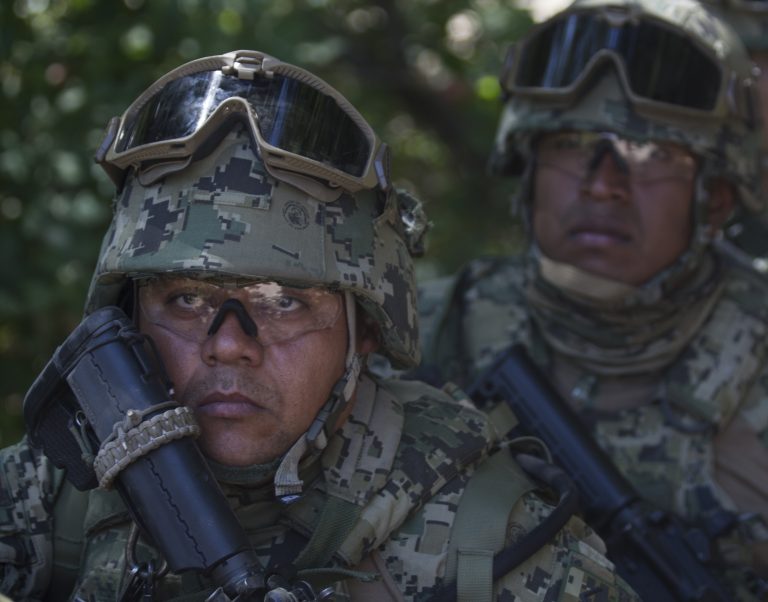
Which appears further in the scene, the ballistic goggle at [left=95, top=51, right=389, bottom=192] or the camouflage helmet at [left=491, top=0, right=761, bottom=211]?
the camouflage helmet at [left=491, top=0, right=761, bottom=211]

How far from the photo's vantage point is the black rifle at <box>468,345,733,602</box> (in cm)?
370

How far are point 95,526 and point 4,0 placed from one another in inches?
111

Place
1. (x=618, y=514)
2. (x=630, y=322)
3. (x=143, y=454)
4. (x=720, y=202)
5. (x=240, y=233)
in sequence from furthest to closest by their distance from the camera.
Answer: (x=720, y=202) < (x=630, y=322) < (x=618, y=514) < (x=240, y=233) < (x=143, y=454)

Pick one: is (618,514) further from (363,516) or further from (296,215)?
(296,215)

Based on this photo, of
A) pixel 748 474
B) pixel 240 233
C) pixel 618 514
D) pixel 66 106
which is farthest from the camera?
pixel 66 106

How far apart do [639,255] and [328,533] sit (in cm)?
192

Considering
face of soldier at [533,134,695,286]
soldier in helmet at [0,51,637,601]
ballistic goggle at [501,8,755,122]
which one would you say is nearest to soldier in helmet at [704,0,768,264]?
ballistic goggle at [501,8,755,122]

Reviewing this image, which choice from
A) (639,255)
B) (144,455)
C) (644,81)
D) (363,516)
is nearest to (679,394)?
(639,255)

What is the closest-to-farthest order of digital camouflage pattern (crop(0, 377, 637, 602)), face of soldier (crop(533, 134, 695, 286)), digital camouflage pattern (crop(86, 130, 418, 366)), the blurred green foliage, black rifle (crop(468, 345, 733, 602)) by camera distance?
1. digital camouflage pattern (crop(86, 130, 418, 366))
2. digital camouflage pattern (crop(0, 377, 637, 602))
3. black rifle (crop(468, 345, 733, 602))
4. face of soldier (crop(533, 134, 695, 286))
5. the blurred green foliage

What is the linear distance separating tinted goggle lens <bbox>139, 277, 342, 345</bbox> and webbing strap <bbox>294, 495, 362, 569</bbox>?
0.42 meters

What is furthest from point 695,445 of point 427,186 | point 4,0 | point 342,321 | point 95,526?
point 427,186

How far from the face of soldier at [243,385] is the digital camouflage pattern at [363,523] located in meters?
0.09

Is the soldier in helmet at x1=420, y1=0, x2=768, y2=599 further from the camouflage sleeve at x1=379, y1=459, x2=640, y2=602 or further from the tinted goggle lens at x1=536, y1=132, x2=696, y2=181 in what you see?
the camouflage sleeve at x1=379, y1=459, x2=640, y2=602

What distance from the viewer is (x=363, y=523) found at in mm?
2998
